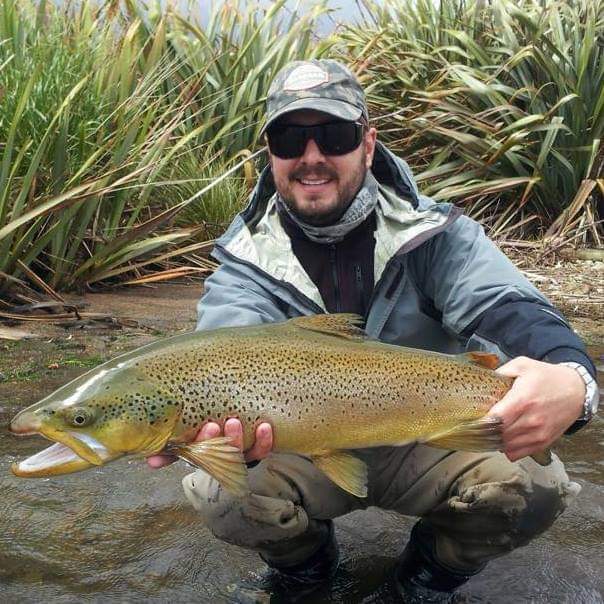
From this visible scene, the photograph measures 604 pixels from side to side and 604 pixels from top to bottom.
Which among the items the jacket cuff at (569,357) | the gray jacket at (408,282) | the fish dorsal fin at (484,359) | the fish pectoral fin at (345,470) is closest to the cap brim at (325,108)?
the gray jacket at (408,282)

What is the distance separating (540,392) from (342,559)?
107cm

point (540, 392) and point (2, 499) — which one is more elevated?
point (540, 392)

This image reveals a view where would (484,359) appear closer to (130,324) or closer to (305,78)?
(305,78)

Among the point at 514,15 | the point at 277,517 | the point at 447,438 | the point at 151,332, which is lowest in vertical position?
the point at 151,332

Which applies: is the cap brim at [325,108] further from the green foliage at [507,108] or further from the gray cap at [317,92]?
the green foliage at [507,108]

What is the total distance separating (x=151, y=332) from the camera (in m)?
5.47

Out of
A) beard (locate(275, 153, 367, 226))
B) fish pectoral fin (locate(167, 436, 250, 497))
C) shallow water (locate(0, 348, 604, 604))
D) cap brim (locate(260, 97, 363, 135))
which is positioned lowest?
shallow water (locate(0, 348, 604, 604))

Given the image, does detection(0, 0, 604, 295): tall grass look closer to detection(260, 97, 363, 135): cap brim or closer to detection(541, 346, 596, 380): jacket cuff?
detection(260, 97, 363, 135): cap brim

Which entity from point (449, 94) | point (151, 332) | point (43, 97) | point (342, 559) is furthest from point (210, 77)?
point (342, 559)

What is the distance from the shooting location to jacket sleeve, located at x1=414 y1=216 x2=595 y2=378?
2635mm

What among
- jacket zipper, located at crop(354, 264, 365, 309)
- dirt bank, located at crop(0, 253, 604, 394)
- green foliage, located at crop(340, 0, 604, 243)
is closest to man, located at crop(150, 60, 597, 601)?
jacket zipper, located at crop(354, 264, 365, 309)

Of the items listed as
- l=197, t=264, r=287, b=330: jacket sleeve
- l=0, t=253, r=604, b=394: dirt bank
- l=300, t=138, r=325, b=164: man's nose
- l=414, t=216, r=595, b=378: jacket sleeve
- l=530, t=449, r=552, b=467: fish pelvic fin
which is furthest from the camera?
l=0, t=253, r=604, b=394: dirt bank

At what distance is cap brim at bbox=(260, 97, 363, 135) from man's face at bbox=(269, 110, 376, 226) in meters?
0.03

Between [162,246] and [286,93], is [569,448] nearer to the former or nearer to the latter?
[286,93]
